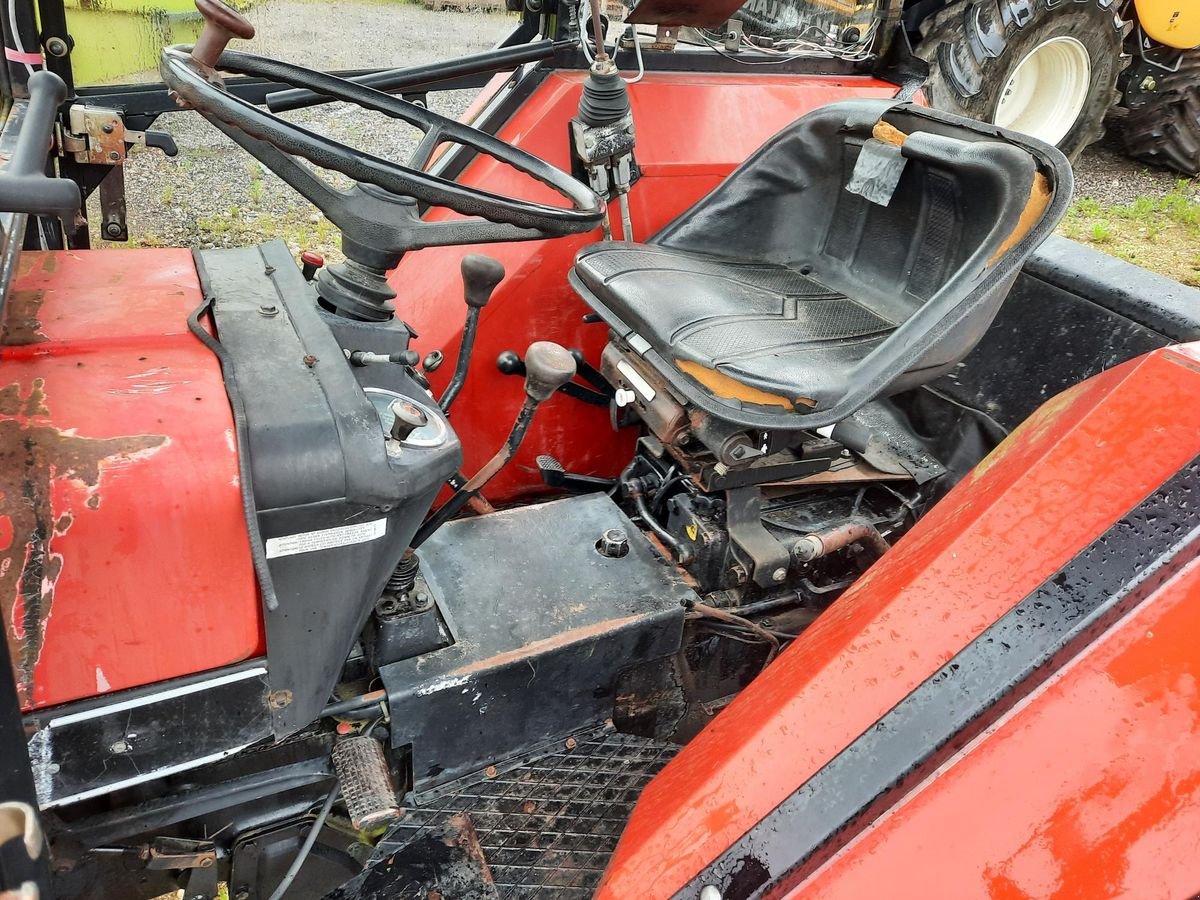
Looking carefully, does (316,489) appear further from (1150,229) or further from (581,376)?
(1150,229)

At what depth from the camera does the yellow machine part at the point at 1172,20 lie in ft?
14.4

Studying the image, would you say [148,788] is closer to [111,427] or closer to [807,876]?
[111,427]

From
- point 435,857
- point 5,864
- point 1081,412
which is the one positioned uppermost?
point 1081,412

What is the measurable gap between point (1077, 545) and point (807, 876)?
460mm

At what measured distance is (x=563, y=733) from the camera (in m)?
1.44

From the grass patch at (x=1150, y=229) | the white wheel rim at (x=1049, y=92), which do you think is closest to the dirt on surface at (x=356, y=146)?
the grass patch at (x=1150, y=229)

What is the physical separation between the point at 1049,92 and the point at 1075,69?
181mm

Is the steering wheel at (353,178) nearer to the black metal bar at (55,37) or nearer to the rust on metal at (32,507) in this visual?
the rust on metal at (32,507)

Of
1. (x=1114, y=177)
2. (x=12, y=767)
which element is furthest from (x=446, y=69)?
(x=1114, y=177)

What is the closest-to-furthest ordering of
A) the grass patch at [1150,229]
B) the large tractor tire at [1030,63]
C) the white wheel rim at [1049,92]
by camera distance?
1. the large tractor tire at [1030,63]
2. the grass patch at [1150,229]
3. the white wheel rim at [1049,92]

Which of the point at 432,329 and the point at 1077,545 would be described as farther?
the point at 432,329

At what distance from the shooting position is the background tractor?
377 centimetres

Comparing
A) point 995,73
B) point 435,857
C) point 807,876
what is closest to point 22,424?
point 435,857

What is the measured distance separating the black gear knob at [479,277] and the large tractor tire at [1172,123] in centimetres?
478
